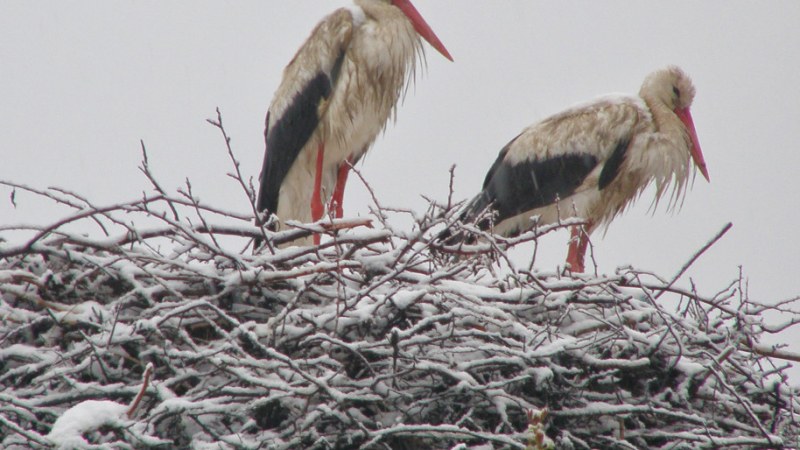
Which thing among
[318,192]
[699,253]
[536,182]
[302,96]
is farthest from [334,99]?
[699,253]

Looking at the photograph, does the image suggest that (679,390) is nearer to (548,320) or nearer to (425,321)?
(548,320)

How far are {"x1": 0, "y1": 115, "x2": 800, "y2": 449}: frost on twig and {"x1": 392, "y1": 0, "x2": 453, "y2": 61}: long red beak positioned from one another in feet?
7.99

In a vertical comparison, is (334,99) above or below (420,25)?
below

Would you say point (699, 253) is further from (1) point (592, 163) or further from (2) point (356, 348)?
(1) point (592, 163)

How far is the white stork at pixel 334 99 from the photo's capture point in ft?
17.3

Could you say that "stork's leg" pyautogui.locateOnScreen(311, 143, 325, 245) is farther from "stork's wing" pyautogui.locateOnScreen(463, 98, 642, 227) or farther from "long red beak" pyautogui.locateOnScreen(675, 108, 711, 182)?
"long red beak" pyautogui.locateOnScreen(675, 108, 711, 182)

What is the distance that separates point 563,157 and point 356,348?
3065mm

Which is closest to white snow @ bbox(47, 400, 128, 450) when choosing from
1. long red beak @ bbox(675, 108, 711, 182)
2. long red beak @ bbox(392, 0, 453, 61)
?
long red beak @ bbox(392, 0, 453, 61)

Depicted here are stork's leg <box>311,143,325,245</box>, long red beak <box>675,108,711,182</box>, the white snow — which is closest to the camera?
the white snow

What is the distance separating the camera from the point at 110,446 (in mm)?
2529

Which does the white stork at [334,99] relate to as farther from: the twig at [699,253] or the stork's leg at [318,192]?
the twig at [699,253]

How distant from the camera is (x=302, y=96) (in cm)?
532

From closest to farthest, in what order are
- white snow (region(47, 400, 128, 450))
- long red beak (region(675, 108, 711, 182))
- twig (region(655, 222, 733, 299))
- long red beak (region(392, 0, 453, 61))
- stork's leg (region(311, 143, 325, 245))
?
white snow (region(47, 400, 128, 450)) < twig (region(655, 222, 733, 299)) < stork's leg (region(311, 143, 325, 245)) < long red beak (region(392, 0, 453, 61)) < long red beak (region(675, 108, 711, 182))

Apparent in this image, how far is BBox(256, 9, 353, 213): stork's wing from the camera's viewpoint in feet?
17.3
